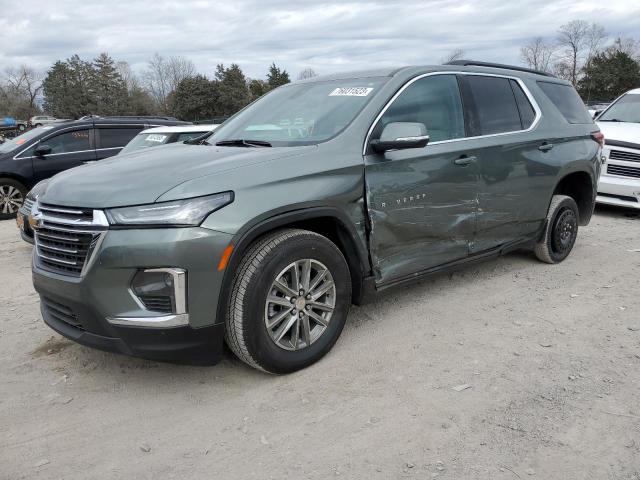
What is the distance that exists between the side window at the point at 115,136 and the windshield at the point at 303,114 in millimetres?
6161

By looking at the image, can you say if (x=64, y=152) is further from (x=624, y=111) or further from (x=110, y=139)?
(x=624, y=111)

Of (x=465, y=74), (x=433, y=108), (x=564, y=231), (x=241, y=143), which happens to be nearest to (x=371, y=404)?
(x=241, y=143)

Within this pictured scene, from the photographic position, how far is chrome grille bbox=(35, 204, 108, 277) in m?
2.78

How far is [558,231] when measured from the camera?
5367mm

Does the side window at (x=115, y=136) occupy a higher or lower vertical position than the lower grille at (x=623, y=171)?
higher

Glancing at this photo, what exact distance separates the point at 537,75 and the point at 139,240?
14.2 feet

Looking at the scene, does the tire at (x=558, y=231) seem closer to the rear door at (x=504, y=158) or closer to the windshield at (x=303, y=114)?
the rear door at (x=504, y=158)

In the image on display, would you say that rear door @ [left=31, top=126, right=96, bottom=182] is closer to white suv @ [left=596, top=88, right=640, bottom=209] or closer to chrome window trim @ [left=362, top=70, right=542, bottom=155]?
chrome window trim @ [left=362, top=70, right=542, bottom=155]

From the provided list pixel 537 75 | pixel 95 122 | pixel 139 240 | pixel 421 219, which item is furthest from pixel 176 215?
pixel 95 122

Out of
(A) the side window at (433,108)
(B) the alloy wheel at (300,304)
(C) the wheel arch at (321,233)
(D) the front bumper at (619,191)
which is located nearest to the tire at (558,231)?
(A) the side window at (433,108)

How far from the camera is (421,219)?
3.79 meters

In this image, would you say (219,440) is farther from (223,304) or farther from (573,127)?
(573,127)

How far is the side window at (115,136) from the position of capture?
31.9ft

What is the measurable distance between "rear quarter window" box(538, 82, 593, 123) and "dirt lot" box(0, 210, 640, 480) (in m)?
2.01
